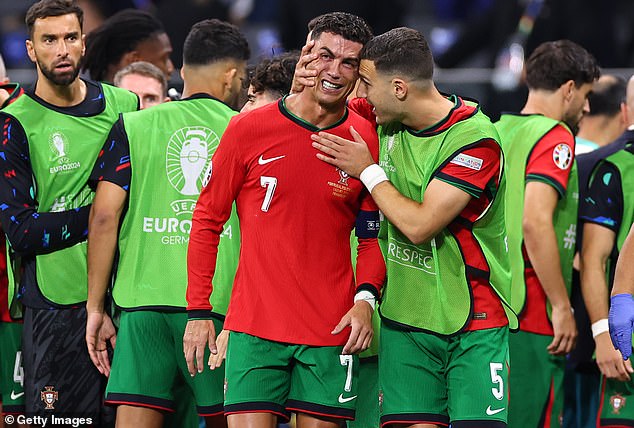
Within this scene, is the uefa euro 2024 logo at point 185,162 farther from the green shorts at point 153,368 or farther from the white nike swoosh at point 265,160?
the white nike swoosh at point 265,160

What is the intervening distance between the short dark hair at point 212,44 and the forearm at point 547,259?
1.87m

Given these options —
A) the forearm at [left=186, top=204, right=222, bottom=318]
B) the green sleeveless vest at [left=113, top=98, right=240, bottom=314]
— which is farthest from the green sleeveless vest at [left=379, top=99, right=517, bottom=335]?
the green sleeveless vest at [left=113, top=98, right=240, bottom=314]

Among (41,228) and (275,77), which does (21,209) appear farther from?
(275,77)

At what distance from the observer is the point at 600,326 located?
23.5ft

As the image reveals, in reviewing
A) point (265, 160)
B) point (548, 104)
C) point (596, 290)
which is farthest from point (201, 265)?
point (548, 104)

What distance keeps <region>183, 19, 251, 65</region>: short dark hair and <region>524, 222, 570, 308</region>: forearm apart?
187cm

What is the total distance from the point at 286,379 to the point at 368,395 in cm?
97

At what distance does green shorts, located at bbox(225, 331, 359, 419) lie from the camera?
5578 mm

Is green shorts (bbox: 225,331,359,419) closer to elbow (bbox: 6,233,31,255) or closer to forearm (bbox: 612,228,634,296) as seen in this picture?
forearm (bbox: 612,228,634,296)

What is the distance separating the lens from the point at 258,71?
21.5 feet

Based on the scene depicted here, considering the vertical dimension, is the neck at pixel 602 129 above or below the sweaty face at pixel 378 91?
above

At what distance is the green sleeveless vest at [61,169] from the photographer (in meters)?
6.59

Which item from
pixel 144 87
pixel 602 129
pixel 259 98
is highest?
pixel 602 129

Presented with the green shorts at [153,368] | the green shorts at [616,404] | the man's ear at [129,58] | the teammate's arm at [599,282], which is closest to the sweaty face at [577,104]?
the teammate's arm at [599,282]
